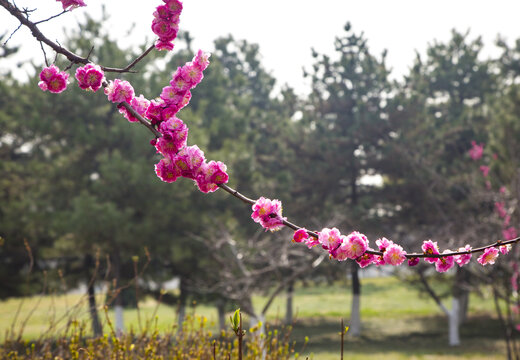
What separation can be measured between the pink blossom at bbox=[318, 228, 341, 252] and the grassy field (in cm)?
718

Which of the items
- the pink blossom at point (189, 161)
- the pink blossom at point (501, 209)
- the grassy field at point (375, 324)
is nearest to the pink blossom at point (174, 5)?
the pink blossom at point (189, 161)

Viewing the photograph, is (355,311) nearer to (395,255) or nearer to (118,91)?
(395,255)

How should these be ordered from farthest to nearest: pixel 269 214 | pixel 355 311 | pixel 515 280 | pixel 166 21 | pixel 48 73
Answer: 1. pixel 355 311
2. pixel 515 280
3. pixel 48 73
4. pixel 166 21
5. pixel 269 214

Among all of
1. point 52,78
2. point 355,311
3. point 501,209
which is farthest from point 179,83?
point 355,311

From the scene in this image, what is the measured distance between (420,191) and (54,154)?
11.7 m

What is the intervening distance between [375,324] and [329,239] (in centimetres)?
1962

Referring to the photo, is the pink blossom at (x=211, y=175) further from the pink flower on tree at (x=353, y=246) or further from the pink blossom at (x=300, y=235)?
the pink flower on tree at (x=353, y=246)

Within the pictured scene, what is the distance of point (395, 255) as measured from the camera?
2.03 m

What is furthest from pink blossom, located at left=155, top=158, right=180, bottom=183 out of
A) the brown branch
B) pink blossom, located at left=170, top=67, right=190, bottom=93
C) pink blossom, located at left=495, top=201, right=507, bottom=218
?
pink blossom, located at left=495, top=201, right=507, bottom=218

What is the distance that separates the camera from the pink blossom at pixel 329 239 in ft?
6.55

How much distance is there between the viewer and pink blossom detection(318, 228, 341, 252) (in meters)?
2.00

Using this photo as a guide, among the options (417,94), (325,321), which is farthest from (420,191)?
(325,321)

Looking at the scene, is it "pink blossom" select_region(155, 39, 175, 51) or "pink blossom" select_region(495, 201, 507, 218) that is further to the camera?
"pink blossom" select_region(495, 201, 507, 218)

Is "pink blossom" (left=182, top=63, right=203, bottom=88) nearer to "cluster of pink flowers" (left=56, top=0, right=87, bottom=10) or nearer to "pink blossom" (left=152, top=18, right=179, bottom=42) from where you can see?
"pink blossom" (left=152, top=18, right=179, bottom=42)
